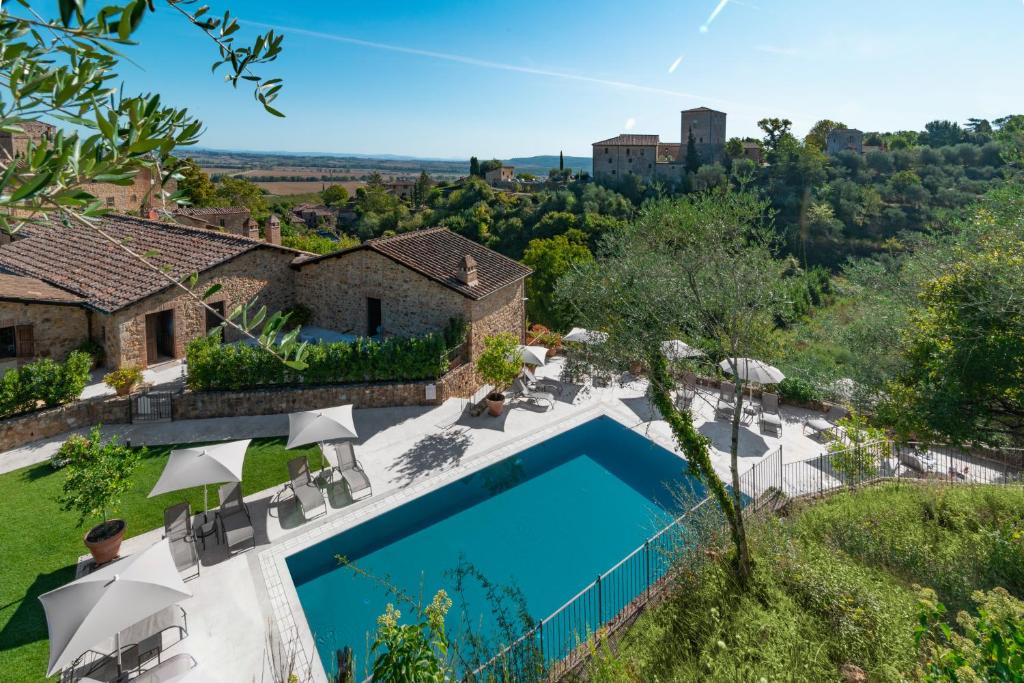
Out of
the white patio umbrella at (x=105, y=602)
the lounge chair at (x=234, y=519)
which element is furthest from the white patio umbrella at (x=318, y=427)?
the white patio umbrella at (x=105, y=602)

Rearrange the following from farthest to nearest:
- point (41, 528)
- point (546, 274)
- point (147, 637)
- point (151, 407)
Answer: point (546, 274)
point (151, 407)
point (41, 528)
point (147, 637)

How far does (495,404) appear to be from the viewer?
17203 millimetres

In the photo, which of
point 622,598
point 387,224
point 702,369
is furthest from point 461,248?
point 387,224

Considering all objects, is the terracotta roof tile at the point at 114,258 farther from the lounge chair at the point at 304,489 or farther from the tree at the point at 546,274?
the tree at the point at 546,274

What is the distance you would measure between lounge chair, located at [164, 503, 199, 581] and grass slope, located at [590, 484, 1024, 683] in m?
7.84

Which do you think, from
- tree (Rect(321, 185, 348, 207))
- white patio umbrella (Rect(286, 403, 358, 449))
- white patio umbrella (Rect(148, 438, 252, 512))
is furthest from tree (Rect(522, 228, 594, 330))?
tree (Rect(321, 185, 348, 207))

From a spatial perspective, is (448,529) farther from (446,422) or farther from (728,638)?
(728,638)

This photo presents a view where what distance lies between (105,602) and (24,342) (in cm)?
1494

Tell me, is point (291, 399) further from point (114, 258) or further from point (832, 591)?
point (832, 591)

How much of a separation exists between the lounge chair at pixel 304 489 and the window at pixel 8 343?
1233 centimetres

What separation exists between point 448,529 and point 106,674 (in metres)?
6.29

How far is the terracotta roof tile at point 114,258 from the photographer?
17391 mm

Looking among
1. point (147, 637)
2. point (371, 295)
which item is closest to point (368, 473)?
point (147, 637)

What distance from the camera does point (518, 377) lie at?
742 inches
